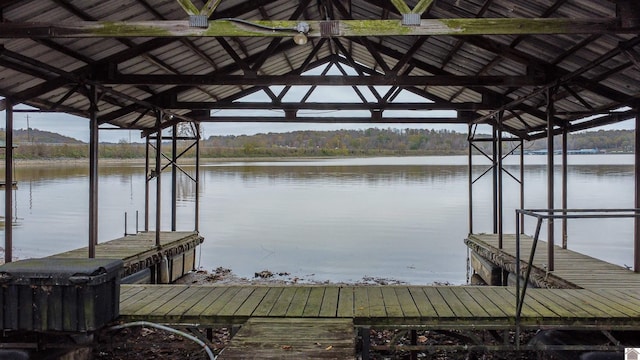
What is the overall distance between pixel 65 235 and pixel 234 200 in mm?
11925

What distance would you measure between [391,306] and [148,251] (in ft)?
20.3

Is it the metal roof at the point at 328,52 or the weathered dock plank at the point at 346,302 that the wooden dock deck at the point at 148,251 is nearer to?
the metal roof at the point at 328,52

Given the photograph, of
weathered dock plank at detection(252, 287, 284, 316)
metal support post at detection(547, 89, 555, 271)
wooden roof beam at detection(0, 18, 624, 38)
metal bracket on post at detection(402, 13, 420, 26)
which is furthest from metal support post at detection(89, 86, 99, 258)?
metal support post at detection(547, 89, 555, 271)

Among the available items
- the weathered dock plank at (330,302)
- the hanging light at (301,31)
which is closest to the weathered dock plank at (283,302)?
the weathered dock plank at (330,302)

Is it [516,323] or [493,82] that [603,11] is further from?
[516,323]

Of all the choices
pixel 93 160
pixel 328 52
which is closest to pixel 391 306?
pixel 93 160

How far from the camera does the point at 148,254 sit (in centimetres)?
964

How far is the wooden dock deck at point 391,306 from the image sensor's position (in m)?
4.95

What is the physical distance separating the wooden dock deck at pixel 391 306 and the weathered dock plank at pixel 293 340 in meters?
0.21

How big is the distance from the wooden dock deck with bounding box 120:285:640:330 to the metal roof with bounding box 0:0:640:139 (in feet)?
9.01

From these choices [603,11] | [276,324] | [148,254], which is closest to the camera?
[276,324]

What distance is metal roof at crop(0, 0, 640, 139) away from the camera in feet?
15.1

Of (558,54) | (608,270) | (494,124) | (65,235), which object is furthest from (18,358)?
(65,235)

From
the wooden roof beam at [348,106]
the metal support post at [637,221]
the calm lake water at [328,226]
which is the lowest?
the calm lake water at [328,226]
